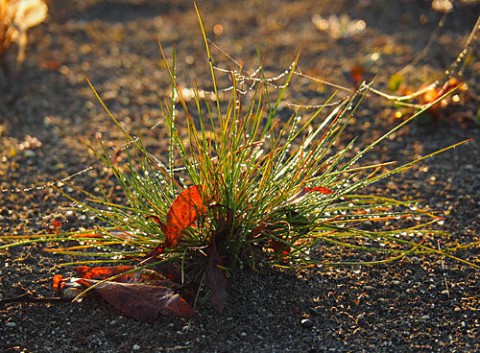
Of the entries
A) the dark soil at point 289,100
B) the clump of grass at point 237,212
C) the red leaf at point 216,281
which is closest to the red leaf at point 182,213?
the clump of grass at point 237,212

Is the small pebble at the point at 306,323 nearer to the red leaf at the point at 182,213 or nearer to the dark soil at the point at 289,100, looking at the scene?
the dark soil at the point at 289,100

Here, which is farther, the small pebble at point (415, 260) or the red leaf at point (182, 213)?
the small pebble at point (415, 260)

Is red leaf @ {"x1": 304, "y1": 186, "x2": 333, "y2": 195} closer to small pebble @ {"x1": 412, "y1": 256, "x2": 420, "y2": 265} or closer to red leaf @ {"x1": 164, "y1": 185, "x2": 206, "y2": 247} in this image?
red leaf @ {"x1": 164, "y1": 185, "x2": 206, "y2": 247}

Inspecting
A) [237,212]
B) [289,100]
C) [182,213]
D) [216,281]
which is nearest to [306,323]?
[216,281]

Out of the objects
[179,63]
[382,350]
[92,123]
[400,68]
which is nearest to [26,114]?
[92,123]

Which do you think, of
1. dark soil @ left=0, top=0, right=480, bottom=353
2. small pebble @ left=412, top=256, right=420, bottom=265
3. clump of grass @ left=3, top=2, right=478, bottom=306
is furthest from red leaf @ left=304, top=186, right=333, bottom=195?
small pebble @ left=412, top=256, right=420, bottom=265
